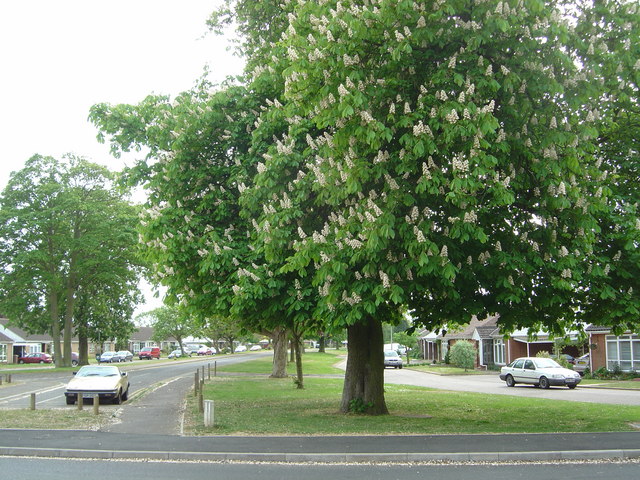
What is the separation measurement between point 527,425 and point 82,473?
10.6 meters

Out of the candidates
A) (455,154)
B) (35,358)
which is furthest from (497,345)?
(35,358)

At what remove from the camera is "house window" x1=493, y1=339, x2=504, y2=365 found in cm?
5394

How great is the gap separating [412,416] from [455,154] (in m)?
9.25

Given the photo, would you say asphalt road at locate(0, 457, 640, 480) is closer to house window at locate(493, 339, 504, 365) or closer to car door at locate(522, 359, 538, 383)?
car door at locate(522, 359, 538, 383)

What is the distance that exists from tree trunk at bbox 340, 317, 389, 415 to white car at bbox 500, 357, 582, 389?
18244mm

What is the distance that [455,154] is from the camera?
11164mm

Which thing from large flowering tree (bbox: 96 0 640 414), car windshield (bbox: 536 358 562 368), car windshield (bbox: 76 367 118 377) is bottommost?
car windshield (bbox: 536 358 562 368)

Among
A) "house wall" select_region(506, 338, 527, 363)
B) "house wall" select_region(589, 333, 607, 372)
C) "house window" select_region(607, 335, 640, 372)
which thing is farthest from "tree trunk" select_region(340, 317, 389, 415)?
"house wall" select_region(506, 338, 527, 363)

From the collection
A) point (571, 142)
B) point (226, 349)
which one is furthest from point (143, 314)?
point (571, 142)

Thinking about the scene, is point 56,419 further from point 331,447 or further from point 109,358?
point 109,358

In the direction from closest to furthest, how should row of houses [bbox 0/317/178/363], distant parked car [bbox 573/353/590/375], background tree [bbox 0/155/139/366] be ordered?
distant parked car [bbox 573/353/590/375] < background tree [bbox 0/155/139/366] < row of houses [bbox 0/317/178/363]

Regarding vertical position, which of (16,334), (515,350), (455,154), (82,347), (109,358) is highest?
(455,154)

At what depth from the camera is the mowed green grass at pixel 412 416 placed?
1480cm

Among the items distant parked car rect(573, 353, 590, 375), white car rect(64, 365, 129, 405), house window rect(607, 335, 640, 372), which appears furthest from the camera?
distant parked car rect(573, 353, 590, 375)
